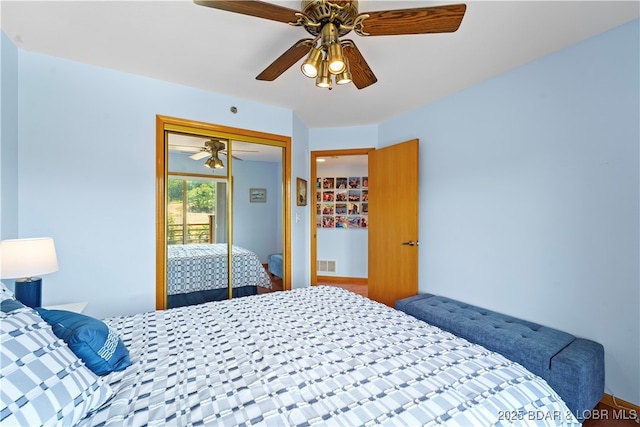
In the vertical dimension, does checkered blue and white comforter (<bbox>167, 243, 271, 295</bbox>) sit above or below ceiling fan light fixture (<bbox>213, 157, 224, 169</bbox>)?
below

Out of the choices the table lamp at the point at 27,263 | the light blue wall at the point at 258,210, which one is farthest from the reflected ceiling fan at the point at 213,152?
the table lamp at the point at 27,263

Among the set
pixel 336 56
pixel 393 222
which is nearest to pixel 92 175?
pixel 336 56

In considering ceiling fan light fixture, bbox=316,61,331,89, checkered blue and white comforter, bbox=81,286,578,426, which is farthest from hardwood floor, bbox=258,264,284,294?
ceiling fan light fixture, bbox=316,61,331,89

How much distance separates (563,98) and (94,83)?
3723 mm

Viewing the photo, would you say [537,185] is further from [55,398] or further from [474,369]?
[55,398]

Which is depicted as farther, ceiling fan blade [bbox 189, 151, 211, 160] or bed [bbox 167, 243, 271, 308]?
ceiling fan blade [bbox 189, 151, 211, 160]

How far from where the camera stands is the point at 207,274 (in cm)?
288

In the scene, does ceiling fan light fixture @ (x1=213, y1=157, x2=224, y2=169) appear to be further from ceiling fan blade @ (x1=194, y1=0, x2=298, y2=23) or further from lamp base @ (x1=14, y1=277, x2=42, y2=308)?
ceiling fan blade @ (x1=194, y1=0, x2=298, y2=23)

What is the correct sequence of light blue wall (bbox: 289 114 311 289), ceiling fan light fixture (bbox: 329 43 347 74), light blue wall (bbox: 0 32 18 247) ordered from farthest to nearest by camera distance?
light blue wall (bbox: 289 114 311 289) < light blue wall (bbox: 0 32 18 247) < ceiling fan light fixture (bbox: 329 43 347 74)

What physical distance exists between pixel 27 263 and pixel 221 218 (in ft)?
5.14

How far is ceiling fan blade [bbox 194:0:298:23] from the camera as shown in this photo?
124 centimetres

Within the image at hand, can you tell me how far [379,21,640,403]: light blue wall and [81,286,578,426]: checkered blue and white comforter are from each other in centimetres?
130

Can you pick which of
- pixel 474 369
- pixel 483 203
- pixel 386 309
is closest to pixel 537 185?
pixel 483 203

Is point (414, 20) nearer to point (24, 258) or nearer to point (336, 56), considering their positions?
point (336, 56)
